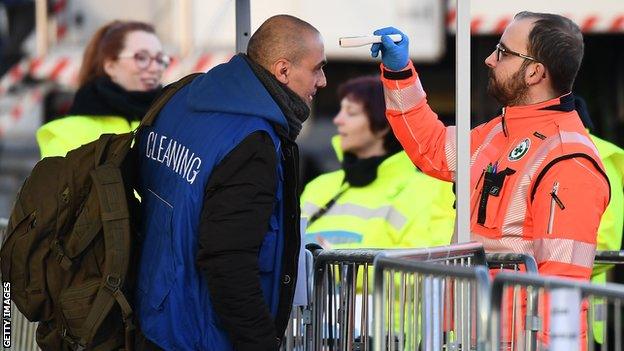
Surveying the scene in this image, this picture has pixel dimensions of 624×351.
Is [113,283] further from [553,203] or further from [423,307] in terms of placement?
[553,203]

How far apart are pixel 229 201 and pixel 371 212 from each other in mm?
2845

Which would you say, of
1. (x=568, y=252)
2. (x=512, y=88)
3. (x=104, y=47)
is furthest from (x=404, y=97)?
(x=104, y=47)

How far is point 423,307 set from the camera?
373 cm

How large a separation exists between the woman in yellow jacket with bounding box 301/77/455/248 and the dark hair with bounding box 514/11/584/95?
6.44 feet

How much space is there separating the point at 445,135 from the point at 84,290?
1.40 meters

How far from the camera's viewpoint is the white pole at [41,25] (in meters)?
10.0

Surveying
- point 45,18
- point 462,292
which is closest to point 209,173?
point 462,292

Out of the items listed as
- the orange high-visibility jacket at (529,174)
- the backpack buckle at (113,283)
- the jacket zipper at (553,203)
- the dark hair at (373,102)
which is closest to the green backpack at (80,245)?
the backpack buckle at (113,283)

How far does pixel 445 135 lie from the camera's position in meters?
4.82

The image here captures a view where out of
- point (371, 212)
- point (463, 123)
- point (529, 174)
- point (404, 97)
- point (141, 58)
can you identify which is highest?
point (141, 58)

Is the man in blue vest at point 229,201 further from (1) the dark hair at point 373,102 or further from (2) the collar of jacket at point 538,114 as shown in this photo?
(1) the dark hair at point 373,102

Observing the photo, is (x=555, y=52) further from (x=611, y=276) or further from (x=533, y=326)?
(x=611, y=276)

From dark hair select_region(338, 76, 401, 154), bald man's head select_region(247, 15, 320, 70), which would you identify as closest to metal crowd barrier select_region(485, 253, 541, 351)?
bald man's head select_region(247, 15, 320, 70)

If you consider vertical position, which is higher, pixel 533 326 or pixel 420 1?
pixel 420 1
